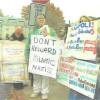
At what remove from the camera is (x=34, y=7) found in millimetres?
9133

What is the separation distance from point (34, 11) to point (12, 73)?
5.02 feet

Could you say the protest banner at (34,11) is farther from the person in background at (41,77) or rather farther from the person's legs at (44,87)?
the person's legs at (44,87)

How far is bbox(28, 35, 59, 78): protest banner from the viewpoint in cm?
900

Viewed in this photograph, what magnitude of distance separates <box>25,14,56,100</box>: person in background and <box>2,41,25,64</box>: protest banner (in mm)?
162

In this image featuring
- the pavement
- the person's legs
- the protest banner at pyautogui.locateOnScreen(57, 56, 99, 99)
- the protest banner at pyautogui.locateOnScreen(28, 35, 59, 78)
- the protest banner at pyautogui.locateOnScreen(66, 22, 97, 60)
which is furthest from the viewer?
the pavement

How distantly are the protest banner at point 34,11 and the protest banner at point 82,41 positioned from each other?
136cm

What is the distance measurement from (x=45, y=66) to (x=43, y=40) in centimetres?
61

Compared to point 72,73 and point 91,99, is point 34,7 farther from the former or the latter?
point 91,99

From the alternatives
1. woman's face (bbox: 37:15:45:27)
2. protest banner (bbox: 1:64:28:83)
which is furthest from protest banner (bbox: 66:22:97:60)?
protest banner (bbox: 1:64:28:83)


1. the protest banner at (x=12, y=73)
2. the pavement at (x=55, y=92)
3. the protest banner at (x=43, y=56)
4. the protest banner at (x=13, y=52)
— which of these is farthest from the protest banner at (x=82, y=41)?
the pavement at (x=55, y=92)

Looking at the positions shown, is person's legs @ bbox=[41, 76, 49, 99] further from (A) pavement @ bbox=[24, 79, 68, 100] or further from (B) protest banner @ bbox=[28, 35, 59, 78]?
(B) protest banner @ bbox=[28, 35, 59, 78]

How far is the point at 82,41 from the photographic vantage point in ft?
25.0

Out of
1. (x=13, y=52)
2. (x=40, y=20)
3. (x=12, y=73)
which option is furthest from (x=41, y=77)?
(x=40, y=20)

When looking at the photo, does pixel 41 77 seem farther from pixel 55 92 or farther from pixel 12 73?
pixel 55 92
